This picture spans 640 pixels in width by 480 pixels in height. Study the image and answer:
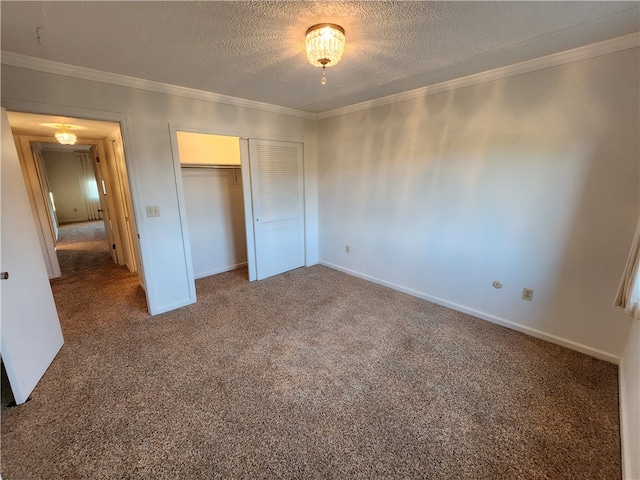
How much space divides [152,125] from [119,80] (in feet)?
1.36

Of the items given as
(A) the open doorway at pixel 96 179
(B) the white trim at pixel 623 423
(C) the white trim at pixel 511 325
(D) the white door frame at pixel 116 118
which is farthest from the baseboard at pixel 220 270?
(B) the white trim at pixel 623 423

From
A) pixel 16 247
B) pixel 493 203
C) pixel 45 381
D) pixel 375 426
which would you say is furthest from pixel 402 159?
pixel 45 381

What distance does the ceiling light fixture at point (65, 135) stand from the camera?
11.2 ft

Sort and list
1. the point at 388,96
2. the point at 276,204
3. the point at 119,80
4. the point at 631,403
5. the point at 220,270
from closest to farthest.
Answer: the point at 631,403, the point at 119,80, the point at 388,96, the point at 276,204, the point at 220,270

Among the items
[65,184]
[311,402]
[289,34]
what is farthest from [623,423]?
[65,184]

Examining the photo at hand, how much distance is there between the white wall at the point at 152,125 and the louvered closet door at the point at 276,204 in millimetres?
311

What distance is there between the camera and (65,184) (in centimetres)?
843

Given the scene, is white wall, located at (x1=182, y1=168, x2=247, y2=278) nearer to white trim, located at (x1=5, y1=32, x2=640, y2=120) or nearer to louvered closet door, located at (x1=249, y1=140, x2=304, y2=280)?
louvered closet door, located at (x1=249, y1=140, x2=304, y2=280)

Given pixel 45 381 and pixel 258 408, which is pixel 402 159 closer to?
pixel 258 408

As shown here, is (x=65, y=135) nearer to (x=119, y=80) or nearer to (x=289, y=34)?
(x=119, y=80)

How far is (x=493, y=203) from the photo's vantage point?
2516 mm

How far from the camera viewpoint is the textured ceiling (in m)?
1.44

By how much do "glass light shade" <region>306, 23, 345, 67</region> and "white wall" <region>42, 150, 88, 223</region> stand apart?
10469 millimetres

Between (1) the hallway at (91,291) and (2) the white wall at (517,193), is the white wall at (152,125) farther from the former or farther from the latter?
(2) the white wall at (517,193)
